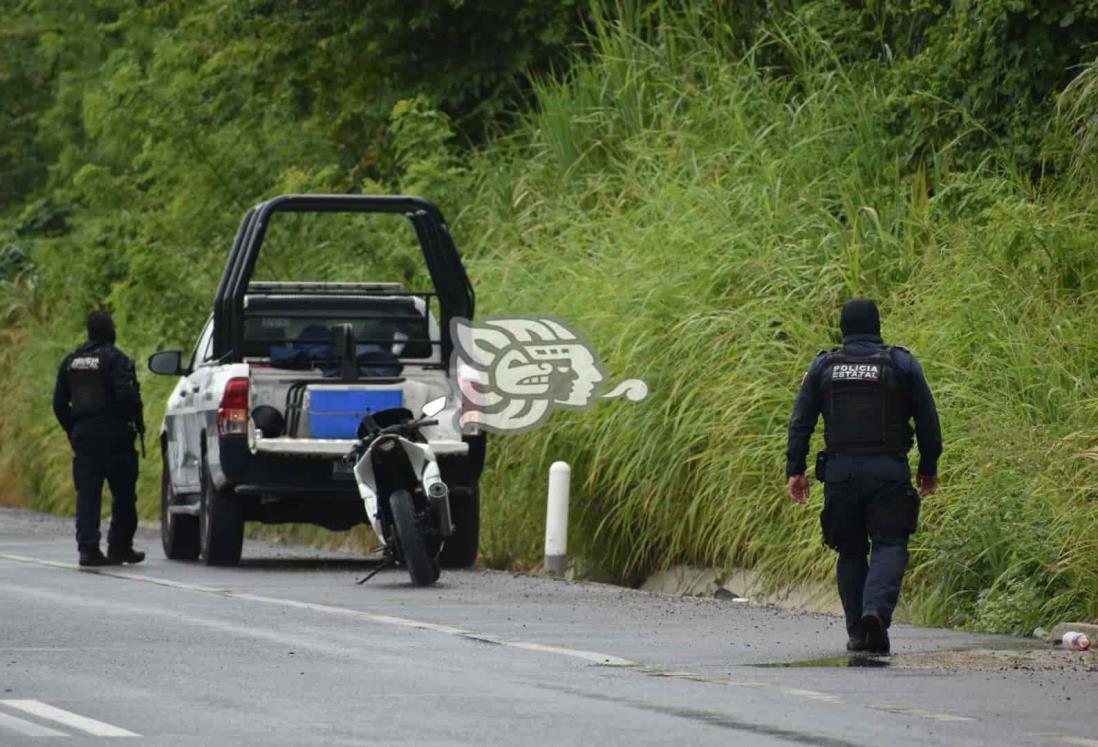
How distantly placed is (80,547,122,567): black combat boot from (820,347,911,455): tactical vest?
7928 mm

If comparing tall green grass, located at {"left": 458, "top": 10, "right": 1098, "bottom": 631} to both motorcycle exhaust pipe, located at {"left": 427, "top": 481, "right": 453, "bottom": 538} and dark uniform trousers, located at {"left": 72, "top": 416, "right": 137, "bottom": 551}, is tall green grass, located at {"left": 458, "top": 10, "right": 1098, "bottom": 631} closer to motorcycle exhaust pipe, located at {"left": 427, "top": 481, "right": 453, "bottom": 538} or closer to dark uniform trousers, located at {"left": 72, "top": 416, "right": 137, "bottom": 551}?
motorcycle exhaust pipe, located at {"left": 427, "top": 481, "right": 453, "bottom": 538}

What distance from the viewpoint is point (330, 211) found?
19062mm

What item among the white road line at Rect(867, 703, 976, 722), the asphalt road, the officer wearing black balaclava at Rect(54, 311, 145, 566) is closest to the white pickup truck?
the officer wearing black balaclava at Rect(54, 311, 145, 566)

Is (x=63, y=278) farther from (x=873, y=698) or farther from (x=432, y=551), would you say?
(x=873, y=698)

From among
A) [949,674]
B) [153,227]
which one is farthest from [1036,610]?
[153,227]

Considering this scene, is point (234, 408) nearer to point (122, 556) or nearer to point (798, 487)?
point (122, 556)

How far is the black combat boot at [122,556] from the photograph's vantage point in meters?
19.2

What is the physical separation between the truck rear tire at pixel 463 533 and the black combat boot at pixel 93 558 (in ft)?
7.93

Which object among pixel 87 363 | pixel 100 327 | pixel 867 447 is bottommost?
pixel 867 447

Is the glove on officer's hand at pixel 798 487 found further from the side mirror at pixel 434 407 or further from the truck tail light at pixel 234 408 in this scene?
the truck tail light at pixel 234 408

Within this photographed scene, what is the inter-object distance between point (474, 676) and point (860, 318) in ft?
9.82

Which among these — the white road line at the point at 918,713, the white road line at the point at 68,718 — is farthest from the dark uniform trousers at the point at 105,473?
Answer: the white road line at the point at 918,713

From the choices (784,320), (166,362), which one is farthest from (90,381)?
(784,320)

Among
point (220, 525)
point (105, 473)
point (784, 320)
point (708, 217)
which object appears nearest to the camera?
point (784, 320)
